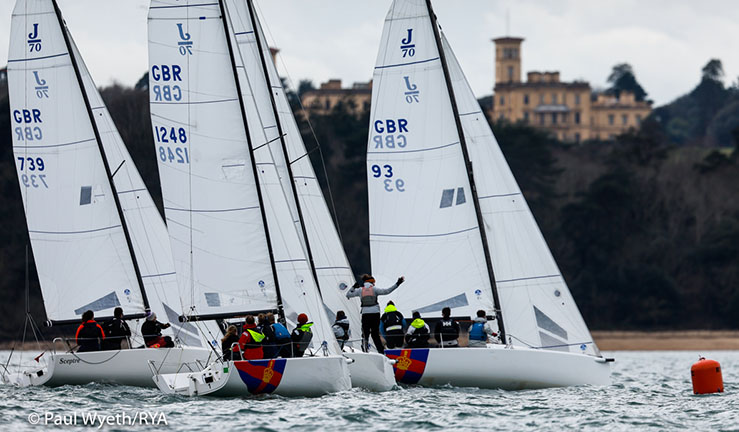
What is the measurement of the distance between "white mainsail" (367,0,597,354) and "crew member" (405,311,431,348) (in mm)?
1720

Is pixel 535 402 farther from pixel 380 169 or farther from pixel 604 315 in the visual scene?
pixel 604 315

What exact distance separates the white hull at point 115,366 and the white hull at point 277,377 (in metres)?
2.53

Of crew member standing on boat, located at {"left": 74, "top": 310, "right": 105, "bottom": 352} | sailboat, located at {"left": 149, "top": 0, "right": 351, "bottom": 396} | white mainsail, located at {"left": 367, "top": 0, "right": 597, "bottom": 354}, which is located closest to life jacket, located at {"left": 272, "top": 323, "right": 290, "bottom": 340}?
sailboat, located at {"left": 149, "top": 0, "right": 351, "bottom": 396}

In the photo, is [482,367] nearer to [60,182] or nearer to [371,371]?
[371,371]

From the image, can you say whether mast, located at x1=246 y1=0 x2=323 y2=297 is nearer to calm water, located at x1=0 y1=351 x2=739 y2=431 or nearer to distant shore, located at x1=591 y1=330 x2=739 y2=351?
calm water, located at x1=0 y1=351 x2=739 y2=431

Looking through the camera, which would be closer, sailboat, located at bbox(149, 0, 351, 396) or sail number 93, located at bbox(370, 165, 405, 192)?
sailboat, located at bbox(149, 0, 351, 396)

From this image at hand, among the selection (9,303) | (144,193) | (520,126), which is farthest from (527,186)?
(144,193)

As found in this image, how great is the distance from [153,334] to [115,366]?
1072 mm

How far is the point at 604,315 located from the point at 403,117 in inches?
1609

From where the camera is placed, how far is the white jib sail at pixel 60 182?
2347 cm

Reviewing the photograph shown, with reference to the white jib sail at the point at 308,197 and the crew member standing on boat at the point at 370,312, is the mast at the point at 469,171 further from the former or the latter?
the crew member standing on boat at the point at 370,312

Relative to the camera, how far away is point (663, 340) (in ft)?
192

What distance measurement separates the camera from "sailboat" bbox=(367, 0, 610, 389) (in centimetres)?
2238

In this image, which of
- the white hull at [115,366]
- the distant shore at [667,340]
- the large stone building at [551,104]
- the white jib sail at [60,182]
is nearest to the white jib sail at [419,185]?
the white hull at [115,366]
